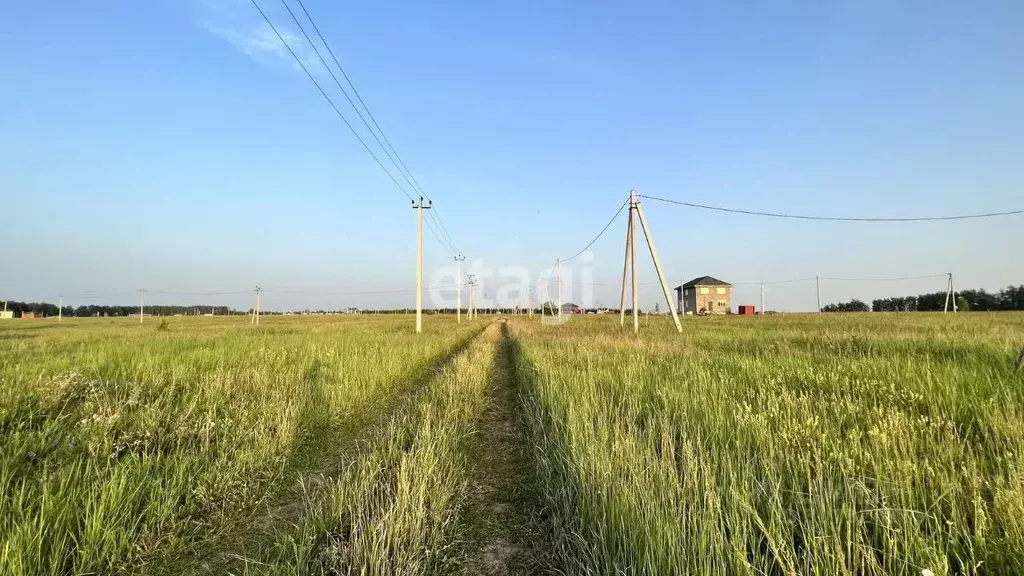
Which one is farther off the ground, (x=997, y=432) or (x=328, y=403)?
(x=997, y=432)

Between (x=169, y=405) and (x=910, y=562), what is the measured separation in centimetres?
739

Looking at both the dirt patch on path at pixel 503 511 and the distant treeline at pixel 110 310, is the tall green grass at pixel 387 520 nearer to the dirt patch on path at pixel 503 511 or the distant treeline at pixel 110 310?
the dirt patch on path at pixel 503 511

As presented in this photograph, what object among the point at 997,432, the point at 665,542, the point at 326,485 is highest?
the point at 997,432

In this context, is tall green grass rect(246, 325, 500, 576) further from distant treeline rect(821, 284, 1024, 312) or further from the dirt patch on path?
distant treeline rect(821, 284, 1024, 312)

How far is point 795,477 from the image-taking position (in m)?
2.70

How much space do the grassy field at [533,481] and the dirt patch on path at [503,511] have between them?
0.8 inches

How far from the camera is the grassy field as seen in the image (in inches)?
82.9

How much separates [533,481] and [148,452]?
161 inches

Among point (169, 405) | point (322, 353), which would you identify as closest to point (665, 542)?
point (169, 405)

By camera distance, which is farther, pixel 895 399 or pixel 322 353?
pixel 322 353

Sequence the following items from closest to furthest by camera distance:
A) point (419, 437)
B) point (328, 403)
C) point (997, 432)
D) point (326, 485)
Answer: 1. point (997, 432)
2. point (326, 485)
3. point (419, 437)
4. point (328, 403)

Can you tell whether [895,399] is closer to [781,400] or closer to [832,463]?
[781,400]

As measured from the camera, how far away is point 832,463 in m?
3.04

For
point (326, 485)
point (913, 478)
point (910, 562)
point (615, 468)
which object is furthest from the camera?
point (326, 485)
